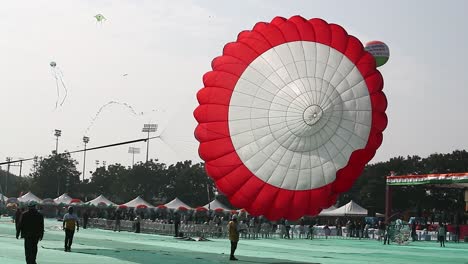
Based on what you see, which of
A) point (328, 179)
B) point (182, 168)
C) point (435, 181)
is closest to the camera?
point (328, 179)

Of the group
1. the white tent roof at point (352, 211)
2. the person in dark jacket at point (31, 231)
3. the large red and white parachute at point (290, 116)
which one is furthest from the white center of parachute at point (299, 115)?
the white tent roof at point (352, 211)

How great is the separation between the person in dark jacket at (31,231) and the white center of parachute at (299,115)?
653 centimetres

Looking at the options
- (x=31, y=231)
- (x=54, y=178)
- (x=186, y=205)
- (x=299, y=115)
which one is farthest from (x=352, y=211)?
(x=54, y=178)

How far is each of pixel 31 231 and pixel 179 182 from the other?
103 metres

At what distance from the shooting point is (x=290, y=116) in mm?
19062

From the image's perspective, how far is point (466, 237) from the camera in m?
48.9

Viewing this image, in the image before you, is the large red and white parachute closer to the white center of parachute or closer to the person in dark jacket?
the white center of parachute

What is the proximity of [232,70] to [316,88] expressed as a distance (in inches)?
94.9

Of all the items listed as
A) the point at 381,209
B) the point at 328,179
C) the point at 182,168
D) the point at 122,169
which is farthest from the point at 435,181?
the point at 122,169

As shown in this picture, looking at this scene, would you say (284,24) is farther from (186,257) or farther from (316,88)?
(186,257)

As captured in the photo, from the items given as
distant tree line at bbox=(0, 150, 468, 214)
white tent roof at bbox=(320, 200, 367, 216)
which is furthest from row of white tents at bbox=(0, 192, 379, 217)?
distant tree line at bbox=(0, 150, 468, 214)

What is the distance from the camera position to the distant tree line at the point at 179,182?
97375mm

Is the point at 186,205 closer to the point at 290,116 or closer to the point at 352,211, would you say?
the point at 352,211

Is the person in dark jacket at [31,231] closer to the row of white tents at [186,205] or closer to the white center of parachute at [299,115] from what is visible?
the white center of parachute at [299,115]
